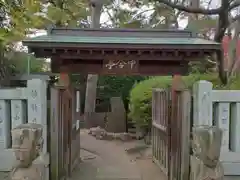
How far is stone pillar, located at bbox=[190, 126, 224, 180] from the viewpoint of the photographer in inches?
163

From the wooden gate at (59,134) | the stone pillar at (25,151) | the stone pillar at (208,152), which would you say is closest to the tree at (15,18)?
the wooden gate at (59,134)

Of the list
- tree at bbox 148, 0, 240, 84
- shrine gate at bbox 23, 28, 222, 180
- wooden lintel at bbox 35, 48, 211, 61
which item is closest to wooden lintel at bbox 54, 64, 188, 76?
shrine gate at bbox 23, 28, 222, 180

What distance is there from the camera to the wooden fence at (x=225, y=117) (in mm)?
5172

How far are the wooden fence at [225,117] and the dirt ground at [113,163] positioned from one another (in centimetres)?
177

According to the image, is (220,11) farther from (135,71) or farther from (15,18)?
(15,18)

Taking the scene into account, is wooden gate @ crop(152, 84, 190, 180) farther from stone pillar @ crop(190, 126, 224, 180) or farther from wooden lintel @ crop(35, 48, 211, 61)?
stone pillar @ crop(190, 126, 224, 180)

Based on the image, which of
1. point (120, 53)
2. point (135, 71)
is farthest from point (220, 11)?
point (120, 53)

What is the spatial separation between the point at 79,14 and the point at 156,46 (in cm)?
790

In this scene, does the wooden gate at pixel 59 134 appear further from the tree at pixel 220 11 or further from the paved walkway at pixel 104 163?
the tree at pixel 220 11

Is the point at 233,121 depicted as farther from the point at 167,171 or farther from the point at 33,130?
the point at 33,130

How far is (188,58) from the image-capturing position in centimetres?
562

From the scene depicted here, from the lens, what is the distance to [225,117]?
5.30 m

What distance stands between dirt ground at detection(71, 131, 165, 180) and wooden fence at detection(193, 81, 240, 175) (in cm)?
177

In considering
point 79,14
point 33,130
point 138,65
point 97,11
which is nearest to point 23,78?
point 79,14
